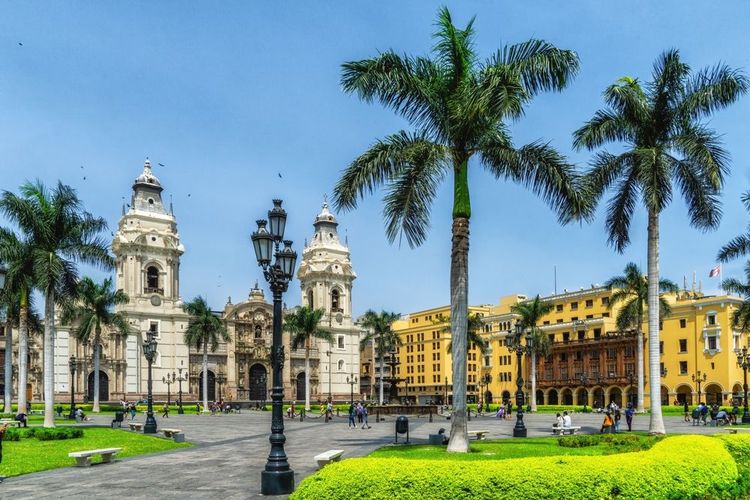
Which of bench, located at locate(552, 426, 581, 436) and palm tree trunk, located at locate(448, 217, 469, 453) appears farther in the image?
bench, located at locate(552, 426, 581, 436)

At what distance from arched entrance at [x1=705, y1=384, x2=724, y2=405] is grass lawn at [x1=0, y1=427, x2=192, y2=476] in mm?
58144

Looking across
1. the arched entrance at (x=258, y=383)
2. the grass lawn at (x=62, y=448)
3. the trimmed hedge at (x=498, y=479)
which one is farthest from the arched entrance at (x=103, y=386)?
the trimmed hedge at (x=498, y=479)

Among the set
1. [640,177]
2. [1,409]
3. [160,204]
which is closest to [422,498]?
[640,177]

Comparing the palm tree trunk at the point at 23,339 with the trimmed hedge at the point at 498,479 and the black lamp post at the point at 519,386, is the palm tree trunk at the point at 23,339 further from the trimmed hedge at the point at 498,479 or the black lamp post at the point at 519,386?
the trimmed hedge at the point at 498,479

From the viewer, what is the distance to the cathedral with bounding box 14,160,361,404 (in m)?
81.2

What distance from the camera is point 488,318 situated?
10319 centimetres

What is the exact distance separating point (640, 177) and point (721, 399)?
178 ft

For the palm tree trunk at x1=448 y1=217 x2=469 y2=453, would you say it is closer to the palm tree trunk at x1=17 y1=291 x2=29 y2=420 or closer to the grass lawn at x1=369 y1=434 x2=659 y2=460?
the grass lawn at x1=369 y1=434 x2=659 y2=460

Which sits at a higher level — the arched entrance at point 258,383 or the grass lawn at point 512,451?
the grass lawn at point 512,451

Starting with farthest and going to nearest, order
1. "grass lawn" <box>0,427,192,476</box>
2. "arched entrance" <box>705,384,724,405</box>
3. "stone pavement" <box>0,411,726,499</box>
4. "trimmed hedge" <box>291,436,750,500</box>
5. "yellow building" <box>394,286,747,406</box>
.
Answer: "yellow building" <box>394,286,747,406</box>
"arched entrance" <box>705,384,724,405</box>
"grass lawn" <box>0,427,192,476</box>
"stone pavement" <box>0,411,726,499</box>
"trimmed hedge" <box>291,436,750,500</box>

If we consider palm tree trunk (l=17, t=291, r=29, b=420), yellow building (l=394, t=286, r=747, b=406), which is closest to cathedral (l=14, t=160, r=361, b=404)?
yellow building (l=394, t=286, r=747, b=406)

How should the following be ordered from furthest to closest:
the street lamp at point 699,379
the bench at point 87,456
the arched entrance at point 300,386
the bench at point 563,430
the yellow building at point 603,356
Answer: the arched entrance at point 300,386 → the yellow building at point 603,356 → the street lamp at point 699,379 → the bench at point 563,430 → the bench at point 87,456

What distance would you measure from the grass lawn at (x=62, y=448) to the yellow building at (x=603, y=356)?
4901 centimetres

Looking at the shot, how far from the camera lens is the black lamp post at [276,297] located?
584 inches
